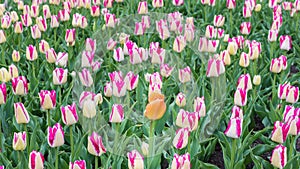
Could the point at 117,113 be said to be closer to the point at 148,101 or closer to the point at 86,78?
the point at 86,78

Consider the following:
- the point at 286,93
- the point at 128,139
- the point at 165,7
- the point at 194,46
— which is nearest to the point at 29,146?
the point at 128,139

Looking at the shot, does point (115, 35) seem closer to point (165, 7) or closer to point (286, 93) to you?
point (165, 7)

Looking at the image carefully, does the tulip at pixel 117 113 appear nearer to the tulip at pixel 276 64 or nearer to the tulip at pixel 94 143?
the tulip at pixel 94 143

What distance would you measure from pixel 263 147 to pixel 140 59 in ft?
2.80

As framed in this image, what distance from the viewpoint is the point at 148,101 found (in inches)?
124

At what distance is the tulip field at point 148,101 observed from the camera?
2.45 meters

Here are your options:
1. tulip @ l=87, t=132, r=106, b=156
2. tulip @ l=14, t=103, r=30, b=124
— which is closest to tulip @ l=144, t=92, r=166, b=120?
tulip @ l=87, t=132, r=106, b=156

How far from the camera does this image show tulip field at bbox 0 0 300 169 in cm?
245

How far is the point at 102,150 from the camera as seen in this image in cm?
234

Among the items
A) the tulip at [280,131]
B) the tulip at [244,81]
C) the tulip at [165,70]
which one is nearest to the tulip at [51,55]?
the tulip at [165,70]

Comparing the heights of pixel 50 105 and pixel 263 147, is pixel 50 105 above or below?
above

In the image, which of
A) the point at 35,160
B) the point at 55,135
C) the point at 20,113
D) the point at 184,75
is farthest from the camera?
the point at 184,75

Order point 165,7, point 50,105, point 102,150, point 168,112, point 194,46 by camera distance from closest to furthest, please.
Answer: point 102,150
point 50,105
point 168,112
point 194,46
point 165,7

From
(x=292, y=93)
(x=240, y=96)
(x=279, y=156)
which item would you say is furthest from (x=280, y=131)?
(x=292, y=93)
